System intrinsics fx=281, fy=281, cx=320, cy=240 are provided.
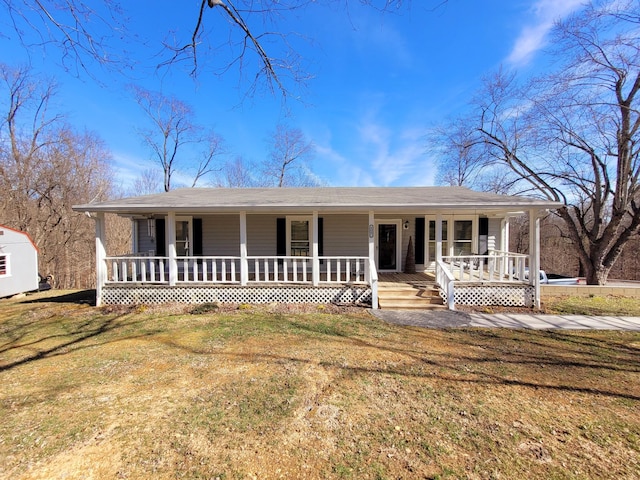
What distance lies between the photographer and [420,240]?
1024 cm

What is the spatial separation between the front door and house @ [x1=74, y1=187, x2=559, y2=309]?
4 cm

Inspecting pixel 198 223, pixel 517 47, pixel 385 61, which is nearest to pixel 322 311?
pixel 198 223

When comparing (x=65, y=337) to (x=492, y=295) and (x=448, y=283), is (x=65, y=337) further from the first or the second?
(x=492, y=295)

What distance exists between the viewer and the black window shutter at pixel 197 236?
1001 cm

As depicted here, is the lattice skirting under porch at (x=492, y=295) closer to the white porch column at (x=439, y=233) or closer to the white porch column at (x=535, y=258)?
the white porch column at (x=535, y=258)

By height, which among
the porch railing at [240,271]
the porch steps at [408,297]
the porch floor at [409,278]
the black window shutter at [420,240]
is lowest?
the porch steps at [408,297]

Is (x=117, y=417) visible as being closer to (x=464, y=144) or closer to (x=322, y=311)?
(x=322, y=311)

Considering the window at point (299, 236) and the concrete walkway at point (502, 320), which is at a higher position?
the window at point (299, 236)

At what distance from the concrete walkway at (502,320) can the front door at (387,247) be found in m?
3.35

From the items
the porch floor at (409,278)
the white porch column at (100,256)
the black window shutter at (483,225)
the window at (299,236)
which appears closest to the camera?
the white porch column at (100,256)

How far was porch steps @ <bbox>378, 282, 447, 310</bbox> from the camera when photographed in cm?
736

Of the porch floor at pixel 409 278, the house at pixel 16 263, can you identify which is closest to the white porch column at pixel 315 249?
the porch floor at pixel 409 278

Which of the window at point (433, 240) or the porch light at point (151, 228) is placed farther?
the porch light at point (151, 228)

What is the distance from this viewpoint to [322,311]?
23.7 feet
